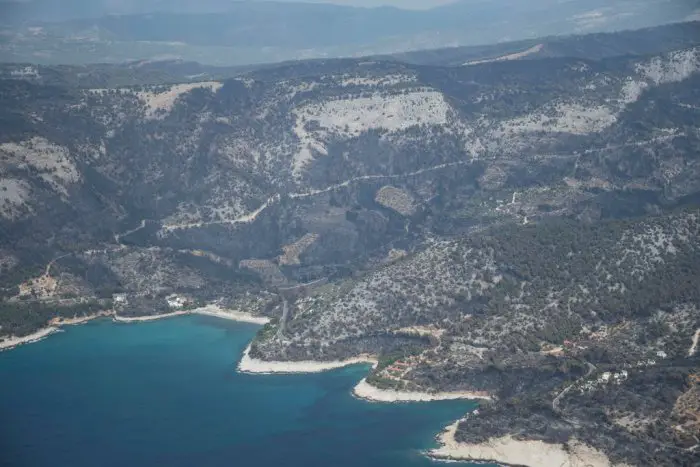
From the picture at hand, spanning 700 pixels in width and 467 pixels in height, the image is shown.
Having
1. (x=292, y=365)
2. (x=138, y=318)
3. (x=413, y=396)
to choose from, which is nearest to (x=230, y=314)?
(x=138, y=318)

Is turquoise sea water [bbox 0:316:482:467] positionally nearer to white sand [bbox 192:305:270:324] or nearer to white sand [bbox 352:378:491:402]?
white sand [bbox 352:378:491:402]

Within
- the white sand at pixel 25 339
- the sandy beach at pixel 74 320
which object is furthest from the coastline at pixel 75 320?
the white sand at pixel 25 339

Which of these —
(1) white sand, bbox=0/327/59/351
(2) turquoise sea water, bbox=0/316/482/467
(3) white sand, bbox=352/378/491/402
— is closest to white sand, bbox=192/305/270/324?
(2) turquoise sea water, bbox=0/316/482/467

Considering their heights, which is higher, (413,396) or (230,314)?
(230,314)

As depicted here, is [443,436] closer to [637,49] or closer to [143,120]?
[143,120]

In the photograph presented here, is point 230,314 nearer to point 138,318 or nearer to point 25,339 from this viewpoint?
point 138,318

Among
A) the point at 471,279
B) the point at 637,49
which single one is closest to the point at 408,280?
the point at 471,279
